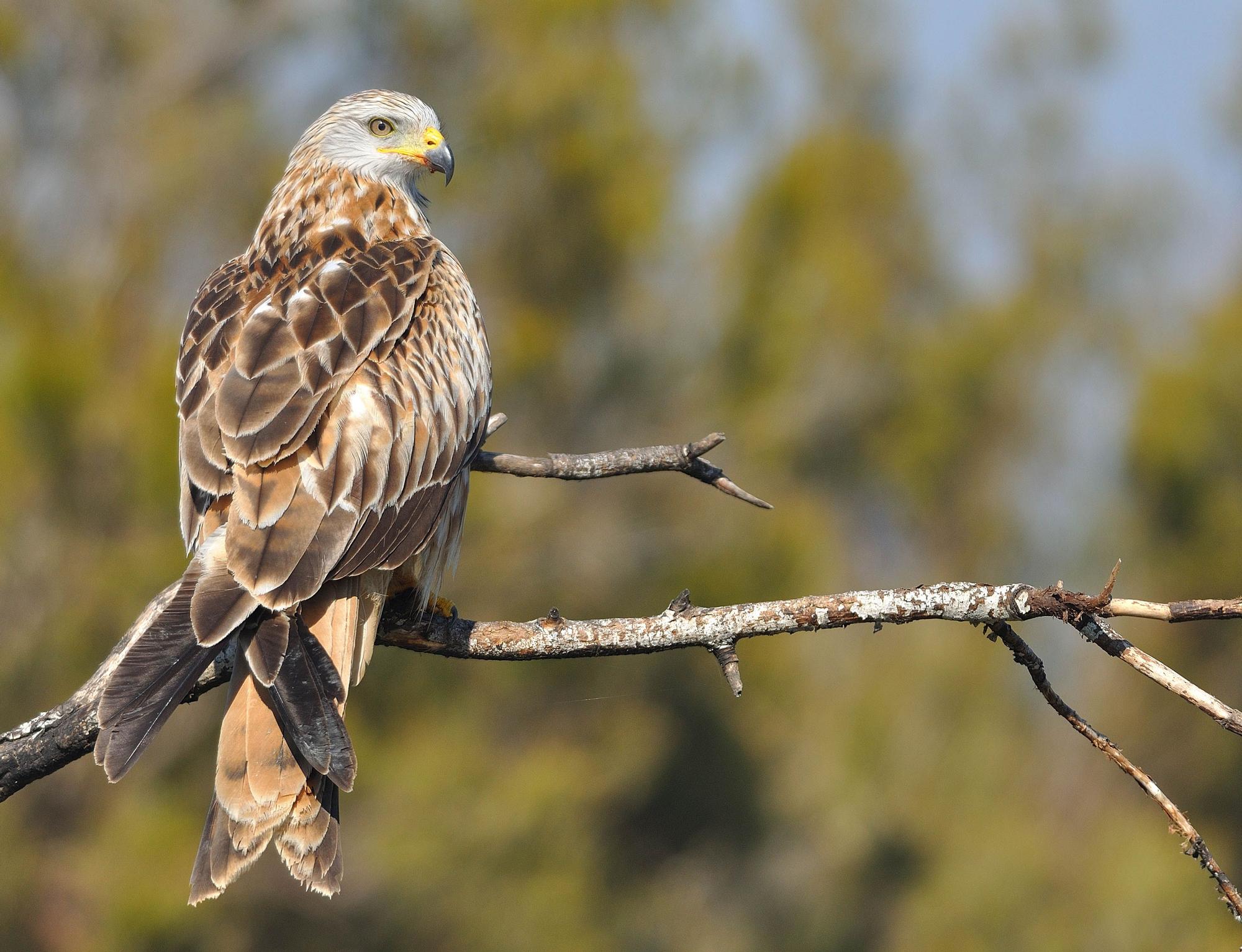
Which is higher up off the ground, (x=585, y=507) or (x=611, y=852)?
(x=585, y=507)

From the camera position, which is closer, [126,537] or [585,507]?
[126,537]

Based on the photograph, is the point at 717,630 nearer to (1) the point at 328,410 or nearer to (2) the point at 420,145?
(1) the point at 328,410

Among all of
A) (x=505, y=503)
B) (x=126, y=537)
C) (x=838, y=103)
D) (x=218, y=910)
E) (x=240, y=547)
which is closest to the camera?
(x=240, y=547)

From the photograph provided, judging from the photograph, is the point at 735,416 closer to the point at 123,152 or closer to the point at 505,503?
the point at 505,503

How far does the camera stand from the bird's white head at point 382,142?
17.1ft

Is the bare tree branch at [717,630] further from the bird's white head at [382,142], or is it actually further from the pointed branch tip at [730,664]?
the bird's white head at [382,142]

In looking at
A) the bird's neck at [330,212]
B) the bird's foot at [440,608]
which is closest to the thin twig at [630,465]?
the bird's foot at [440,608]

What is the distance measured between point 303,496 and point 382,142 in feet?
7.44

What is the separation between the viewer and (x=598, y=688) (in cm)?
1468

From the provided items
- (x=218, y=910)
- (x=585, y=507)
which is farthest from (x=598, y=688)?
(x=218, y=910)

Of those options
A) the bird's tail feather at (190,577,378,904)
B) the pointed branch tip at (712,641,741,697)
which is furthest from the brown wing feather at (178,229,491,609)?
the pointed branch tip at (712,641,741,697)

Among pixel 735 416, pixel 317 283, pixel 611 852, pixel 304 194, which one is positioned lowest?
pixel 611 852

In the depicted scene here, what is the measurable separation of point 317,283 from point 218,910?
367 inches

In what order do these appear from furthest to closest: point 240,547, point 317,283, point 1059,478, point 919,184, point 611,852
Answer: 1. point 919,184
2. point 1059,478
3. point 611,852
4. point 317,283
5. point 240,547
